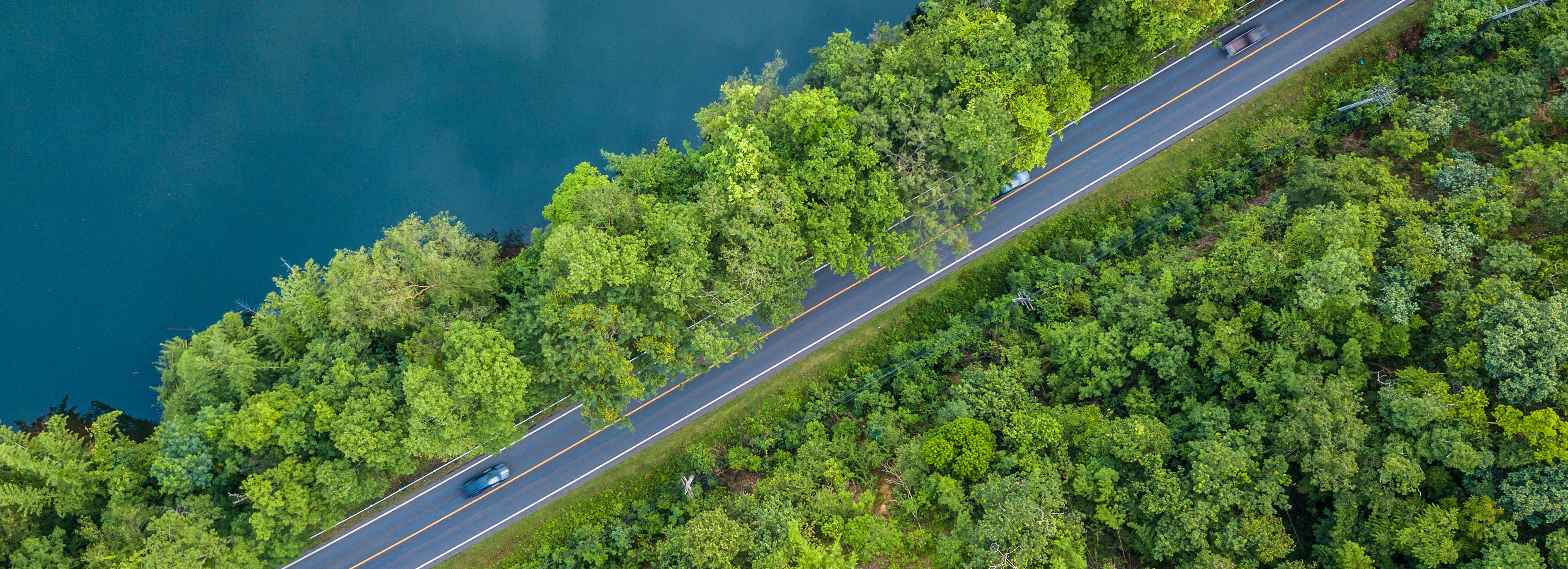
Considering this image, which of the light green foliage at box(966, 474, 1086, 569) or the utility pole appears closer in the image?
the light green foliage at box(966, 474, 1086, 569)

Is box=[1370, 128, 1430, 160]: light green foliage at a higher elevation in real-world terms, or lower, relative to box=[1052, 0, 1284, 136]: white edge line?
lower

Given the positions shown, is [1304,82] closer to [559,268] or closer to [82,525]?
[559,268]

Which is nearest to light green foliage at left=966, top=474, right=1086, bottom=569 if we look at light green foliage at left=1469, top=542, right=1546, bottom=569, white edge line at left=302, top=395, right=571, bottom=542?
light green foliage at left=1469, top=542, right=1546, bottom=569

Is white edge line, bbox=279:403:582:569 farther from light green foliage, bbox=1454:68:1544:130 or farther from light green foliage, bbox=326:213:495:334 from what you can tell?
light green foliage, bbox=1454:68:1544:130

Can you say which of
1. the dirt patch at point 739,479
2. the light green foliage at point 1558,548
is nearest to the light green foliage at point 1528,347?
the light green foliage at point 1558,548

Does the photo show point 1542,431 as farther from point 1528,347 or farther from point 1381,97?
point 1381,97

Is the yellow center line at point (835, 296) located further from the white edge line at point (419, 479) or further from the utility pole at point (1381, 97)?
the utility pole at point (1381, 97)

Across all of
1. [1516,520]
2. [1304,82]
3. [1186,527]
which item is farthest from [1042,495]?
[1304,82]
